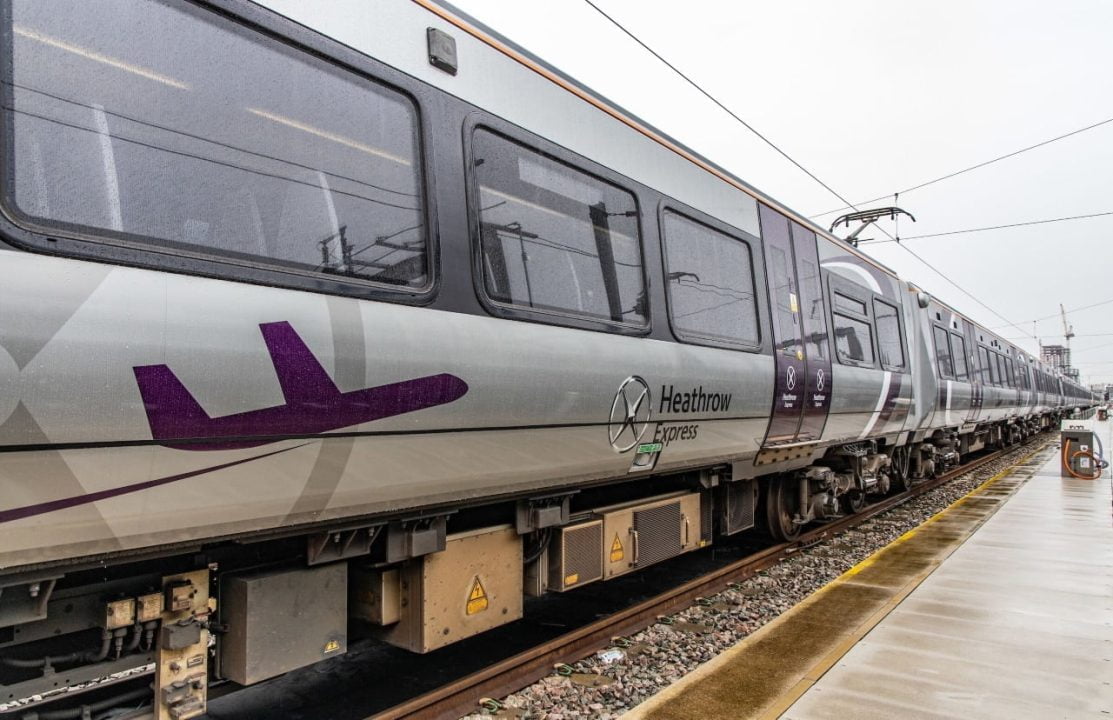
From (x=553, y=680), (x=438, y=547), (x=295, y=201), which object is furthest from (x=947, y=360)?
(x=295, y=201)

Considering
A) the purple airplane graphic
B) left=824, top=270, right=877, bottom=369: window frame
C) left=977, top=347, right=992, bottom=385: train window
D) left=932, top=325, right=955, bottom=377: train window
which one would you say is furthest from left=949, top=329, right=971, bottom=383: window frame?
the purple airplane graphic

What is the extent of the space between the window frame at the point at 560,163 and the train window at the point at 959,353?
1148 cm

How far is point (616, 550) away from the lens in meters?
4.96

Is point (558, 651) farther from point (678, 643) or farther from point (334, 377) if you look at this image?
point (334, 377)

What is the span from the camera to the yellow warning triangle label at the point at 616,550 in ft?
16.1

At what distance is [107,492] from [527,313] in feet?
6.66

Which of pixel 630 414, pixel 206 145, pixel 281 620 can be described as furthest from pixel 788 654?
pixel 206 145

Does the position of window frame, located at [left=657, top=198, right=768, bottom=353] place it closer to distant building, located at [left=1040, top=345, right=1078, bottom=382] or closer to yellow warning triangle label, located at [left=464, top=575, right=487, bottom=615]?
yellow warning triangle label, located at [left=464, top=575, right=487, bottom=615]

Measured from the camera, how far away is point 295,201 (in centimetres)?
277

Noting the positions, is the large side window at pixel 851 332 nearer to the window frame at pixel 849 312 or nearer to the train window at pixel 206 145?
the window frame at pixel 849 312

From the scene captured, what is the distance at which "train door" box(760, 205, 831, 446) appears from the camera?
21.0 ft

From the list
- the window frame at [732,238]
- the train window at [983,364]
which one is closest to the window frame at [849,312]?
the window frame at [732,238]

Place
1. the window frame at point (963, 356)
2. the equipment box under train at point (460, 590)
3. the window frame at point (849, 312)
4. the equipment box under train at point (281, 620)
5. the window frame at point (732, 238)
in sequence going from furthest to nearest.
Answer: the window frame at point (963, 356)
the window frame at point (849, 312)
the window frame at point (732, 238)
the equipment box under train at point (460, 590)
the equipment box under train at point (281, 620)

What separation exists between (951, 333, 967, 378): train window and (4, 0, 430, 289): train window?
13529 millimetres
